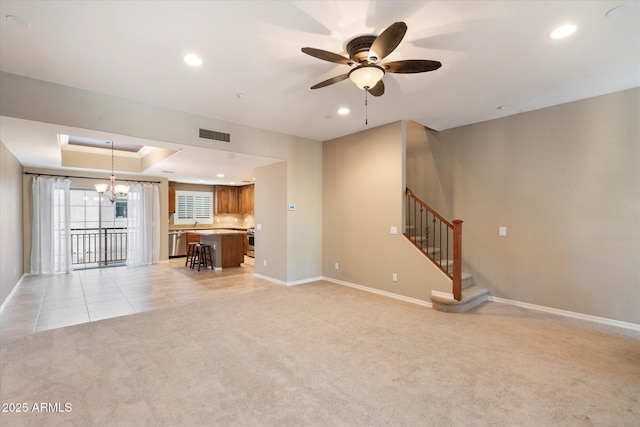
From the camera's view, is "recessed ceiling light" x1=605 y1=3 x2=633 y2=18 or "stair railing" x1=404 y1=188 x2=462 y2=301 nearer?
"recessed ceiling light" x1=605 y1=3 x2=633 y2=18

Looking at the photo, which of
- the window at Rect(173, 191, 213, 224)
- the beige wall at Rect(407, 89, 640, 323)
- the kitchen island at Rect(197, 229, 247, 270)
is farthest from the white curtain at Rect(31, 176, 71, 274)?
the beige wall at Rect(407, 89, 640, 323)

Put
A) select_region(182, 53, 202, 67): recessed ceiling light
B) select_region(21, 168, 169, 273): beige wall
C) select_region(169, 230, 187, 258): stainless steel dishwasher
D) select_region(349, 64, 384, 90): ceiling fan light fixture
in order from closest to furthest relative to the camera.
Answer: select_region(349, 64, 384, 90): ceiling fan light fixture, select_region(182, 53, 202, 67): recessed ceiling light, select_region(21, 168, 169, 273): beige wall, select_region(169, 230, 187, 258): stainless steel dishwasher

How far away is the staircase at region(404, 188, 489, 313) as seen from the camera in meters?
4.14

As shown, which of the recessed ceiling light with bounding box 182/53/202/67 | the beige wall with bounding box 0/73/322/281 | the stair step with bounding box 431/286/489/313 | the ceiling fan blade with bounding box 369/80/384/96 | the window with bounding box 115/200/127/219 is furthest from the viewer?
the window with bounding box 115/200/127/219

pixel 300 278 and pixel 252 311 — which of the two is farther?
pixel 300 278

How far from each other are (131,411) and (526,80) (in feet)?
16.2

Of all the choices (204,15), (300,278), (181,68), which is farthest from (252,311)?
(204,15)

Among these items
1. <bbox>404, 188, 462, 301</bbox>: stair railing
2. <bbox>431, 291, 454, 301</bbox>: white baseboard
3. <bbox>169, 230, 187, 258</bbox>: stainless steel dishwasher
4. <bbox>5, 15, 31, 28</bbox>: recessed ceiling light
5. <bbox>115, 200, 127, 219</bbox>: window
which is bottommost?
<bbox>431, 291, 454, 301</bbox>: white baseboard

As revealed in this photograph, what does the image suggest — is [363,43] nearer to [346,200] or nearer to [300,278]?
[346,200]

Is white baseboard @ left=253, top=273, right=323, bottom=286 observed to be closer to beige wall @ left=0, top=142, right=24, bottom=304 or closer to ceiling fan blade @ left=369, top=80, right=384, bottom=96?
ceiling fan blade @ left=369, top=80, right=384, bottom=96

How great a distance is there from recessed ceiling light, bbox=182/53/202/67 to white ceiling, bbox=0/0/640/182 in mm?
62

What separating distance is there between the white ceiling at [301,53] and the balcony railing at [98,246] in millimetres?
4841

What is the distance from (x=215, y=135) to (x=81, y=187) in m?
5.51

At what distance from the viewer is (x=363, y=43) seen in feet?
8.26
